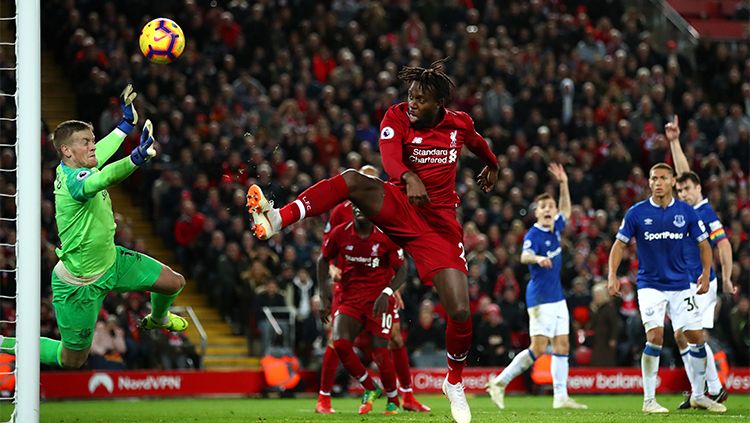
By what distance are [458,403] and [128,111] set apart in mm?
3811

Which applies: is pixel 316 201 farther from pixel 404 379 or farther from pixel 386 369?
pixel 404 379

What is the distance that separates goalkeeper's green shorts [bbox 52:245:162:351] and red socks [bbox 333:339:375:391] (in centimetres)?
358

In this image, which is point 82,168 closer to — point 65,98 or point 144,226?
point 144,226

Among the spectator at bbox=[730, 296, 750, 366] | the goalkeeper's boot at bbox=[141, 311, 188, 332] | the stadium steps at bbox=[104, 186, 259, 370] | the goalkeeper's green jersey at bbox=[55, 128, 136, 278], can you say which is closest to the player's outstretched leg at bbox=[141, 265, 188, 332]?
the goalkeeper's boot at bbox=[141, 311, 188, 332]

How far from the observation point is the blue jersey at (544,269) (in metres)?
15.1

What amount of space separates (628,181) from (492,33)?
5.66m

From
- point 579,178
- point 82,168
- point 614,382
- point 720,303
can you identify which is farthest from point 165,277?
point 579,178

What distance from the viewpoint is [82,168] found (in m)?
9.64

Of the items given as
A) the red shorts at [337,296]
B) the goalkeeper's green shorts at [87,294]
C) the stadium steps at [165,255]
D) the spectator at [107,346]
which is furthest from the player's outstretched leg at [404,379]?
the stadium steps at [165,255]

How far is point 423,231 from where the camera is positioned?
381 inches

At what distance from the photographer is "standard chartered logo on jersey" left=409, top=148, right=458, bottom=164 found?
383 inches

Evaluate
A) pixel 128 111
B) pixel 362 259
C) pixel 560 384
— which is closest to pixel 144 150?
pixel 128 111

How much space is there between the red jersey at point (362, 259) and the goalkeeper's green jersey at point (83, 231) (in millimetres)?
3930

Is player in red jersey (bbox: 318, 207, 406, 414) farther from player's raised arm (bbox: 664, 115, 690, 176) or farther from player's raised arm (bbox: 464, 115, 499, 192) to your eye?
player's raised arm (bbox: 664, 115, 690, 176)
